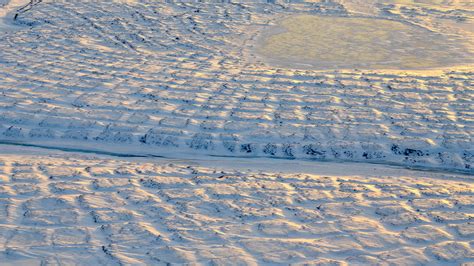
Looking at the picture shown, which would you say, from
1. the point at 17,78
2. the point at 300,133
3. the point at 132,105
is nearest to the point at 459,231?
the point at 300,133

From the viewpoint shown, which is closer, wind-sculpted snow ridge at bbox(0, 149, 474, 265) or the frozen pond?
wind-sculpted snow ridge at bbox(0, 149, 474, 265)

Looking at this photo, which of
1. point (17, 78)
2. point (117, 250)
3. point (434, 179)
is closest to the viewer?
point (117, 250)

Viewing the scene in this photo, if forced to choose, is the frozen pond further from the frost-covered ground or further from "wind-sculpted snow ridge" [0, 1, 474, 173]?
"wind-sculpted snow ridge" [0, 1, 474, 173]

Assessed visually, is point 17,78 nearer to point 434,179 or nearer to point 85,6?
point 85,6

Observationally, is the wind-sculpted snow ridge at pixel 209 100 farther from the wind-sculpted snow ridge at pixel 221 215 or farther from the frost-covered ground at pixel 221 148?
the wind-sculpted snow ridge at pixel 221 215

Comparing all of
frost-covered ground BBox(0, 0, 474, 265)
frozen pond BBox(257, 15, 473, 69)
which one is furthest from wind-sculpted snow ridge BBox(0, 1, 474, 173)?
frozen pond BBox(257, 15, 473, 69)

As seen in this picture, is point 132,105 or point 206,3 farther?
point 206,3

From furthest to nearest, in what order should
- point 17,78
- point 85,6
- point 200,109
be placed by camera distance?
point 85,6, point 17,78, point 200,109
